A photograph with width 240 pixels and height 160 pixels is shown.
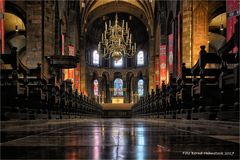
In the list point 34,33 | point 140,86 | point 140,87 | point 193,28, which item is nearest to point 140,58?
point 140,86

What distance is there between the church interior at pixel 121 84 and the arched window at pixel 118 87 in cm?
14

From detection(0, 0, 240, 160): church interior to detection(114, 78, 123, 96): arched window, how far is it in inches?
5.4

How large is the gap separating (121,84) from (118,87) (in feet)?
1.82

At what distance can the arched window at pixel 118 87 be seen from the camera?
47594mm

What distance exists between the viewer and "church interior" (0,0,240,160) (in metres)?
2.30

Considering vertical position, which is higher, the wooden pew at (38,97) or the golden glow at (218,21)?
the golden glow at (218,21)

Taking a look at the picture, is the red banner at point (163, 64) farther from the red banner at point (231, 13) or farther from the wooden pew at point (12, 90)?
the wooden pew at point (12, 90)

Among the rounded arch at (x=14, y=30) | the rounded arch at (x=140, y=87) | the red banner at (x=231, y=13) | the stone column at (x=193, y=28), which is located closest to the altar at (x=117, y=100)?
the rounded arch at (x=140, y=87)

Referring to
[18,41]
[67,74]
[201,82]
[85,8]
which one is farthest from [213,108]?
[85,8]

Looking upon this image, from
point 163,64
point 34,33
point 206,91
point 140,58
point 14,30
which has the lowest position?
point 206,91

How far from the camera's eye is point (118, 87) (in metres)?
48.1

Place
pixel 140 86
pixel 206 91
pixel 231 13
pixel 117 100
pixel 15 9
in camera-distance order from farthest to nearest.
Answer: pixel 140 86 < pixel 117 100 < pixel 15 9 < pixel 231 13 < pixel 206 91

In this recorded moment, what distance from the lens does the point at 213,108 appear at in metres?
6.91

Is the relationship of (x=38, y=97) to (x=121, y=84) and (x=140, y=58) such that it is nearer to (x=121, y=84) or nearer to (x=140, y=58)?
(x=140, y=58)
